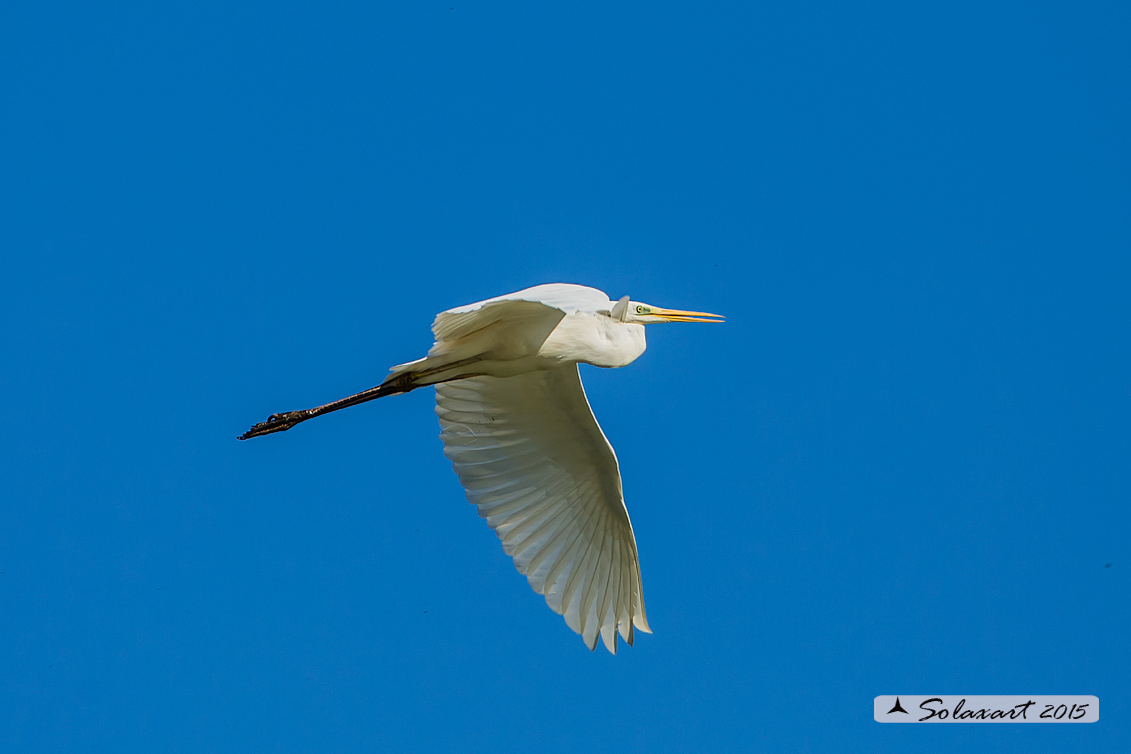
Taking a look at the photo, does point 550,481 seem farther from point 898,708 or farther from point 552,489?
point 898,708

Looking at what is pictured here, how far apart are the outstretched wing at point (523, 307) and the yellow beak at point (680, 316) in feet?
2.45

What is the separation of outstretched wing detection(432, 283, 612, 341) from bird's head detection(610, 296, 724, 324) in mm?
219

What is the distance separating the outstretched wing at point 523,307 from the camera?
525cm

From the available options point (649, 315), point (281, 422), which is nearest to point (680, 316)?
point (649, 315)

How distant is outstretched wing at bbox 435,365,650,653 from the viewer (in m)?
7.49

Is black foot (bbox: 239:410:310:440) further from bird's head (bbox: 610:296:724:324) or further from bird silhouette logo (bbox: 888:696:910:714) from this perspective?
bird silhouette logo (bbox: 888:696:910:714)

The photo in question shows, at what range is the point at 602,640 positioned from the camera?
24.6ft

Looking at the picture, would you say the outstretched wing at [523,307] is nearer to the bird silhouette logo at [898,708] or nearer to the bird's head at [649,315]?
the bird's head at [649,315]

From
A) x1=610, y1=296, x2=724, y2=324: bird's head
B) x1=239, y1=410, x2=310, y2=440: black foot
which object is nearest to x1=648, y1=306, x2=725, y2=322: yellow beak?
x1=610, y1=296, x2=724, y2=324: bird's head

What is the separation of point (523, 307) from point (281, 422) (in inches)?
77.6

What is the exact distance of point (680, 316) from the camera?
7.05m

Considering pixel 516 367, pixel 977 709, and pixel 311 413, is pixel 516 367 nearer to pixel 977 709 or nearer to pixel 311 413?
pixel 311 413

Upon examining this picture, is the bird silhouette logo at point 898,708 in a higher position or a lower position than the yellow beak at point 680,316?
lower

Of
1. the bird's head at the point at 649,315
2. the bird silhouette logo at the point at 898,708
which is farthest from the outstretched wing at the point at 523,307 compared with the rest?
the bird silhouette logo at the point at 898,708
